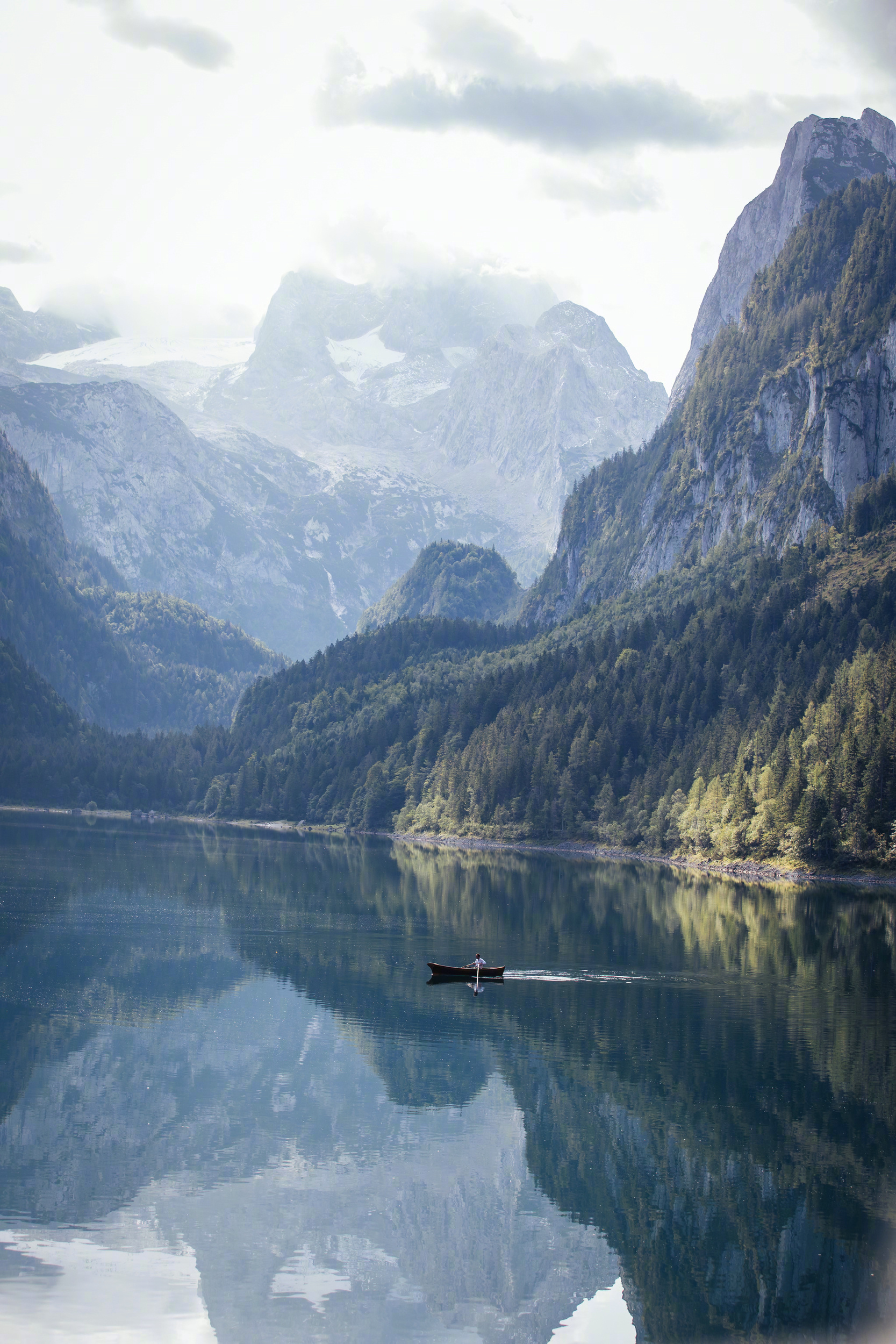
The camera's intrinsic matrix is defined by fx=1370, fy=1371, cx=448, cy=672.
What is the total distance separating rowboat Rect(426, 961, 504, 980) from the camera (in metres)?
83.1

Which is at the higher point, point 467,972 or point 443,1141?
point 467,972

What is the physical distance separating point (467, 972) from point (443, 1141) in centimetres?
3248

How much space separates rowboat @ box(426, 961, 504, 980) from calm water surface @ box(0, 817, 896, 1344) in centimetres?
155

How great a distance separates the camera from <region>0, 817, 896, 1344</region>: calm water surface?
125 ft

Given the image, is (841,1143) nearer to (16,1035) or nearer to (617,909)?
(16,1035)

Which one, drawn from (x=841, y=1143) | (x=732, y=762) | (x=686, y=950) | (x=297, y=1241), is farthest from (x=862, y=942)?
(x=732, y=762)

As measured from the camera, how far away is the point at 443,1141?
51.4m

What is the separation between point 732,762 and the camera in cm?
18175

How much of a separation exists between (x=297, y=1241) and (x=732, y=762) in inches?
5775

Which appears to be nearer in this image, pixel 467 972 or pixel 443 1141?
pixel 443 1141

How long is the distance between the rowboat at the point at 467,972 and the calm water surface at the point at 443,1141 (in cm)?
155

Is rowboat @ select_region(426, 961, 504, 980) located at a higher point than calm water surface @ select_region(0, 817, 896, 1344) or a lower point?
higher

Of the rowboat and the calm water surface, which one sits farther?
the rowboat

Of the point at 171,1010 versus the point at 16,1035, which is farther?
the point at 171,1010
